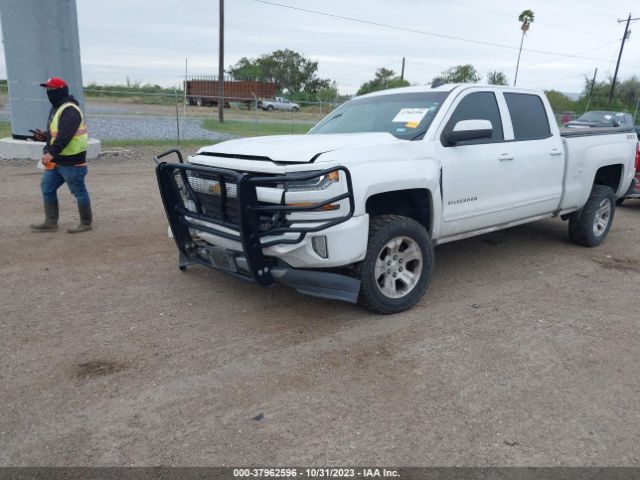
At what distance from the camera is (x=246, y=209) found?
3.72 metres

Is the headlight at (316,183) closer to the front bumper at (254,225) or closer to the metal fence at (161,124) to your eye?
the front bumper at (254,225)

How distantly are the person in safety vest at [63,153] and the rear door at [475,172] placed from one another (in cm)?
433

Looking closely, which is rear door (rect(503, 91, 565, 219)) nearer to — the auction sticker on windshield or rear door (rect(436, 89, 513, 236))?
rear door (rect(436, 89, 513, 236))

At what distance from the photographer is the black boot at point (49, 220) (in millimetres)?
6695

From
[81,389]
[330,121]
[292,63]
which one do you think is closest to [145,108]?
[330,121]

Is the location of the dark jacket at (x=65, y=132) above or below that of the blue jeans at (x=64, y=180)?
above

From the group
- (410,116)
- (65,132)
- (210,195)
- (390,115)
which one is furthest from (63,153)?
(410,116)

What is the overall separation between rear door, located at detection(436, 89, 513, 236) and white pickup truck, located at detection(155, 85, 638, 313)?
14mm

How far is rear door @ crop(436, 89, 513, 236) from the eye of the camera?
466 centimetres

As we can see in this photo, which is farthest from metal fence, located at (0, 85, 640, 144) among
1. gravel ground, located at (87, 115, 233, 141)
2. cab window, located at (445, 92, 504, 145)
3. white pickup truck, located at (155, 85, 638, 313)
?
cab window, located at (445, 92, 504, 145)

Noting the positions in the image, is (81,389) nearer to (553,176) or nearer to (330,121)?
(330,121)

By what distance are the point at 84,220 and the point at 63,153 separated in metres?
0.87

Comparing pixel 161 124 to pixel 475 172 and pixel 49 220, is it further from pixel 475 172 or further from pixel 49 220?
pixel 475 172

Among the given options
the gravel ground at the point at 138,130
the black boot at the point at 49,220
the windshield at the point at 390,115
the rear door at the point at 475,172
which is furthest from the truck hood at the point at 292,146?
the gravel ground at the point at 138,130
